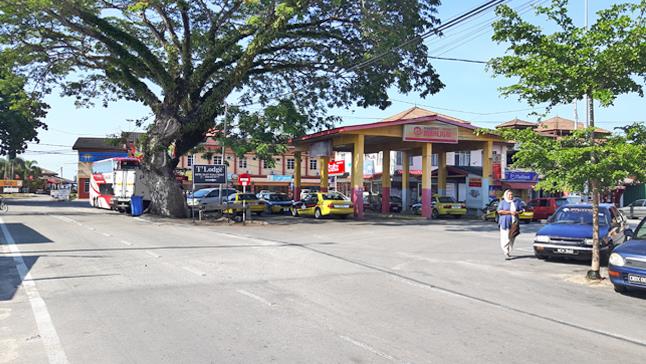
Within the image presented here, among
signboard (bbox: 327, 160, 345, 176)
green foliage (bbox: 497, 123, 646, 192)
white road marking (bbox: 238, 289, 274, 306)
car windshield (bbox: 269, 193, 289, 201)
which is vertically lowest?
white road marking (bbox: 238, 289, 274, 306)

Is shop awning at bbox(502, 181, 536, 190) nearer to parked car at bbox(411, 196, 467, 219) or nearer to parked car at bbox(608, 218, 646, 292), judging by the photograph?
parked car at bbox(411, 196, 467, 219)

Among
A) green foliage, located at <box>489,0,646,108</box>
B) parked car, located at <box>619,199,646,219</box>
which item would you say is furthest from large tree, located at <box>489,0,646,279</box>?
parked car, located at <box>619,199,646,219</box>

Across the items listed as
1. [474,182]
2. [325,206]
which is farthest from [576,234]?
[474,182]

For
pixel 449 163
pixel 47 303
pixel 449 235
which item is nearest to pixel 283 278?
pixel 47 303

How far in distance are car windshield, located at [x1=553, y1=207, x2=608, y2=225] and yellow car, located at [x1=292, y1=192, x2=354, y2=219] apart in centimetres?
1611

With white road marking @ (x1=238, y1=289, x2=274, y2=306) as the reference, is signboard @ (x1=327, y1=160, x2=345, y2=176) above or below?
above

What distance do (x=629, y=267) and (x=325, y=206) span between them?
21441 millimetres

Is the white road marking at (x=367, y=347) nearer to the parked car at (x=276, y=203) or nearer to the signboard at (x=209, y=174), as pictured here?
the signboard at (x=209, y=174)

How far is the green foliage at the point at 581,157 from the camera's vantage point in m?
9.99

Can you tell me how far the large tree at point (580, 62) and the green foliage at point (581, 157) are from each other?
5cm

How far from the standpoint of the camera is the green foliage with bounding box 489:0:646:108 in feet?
33.5

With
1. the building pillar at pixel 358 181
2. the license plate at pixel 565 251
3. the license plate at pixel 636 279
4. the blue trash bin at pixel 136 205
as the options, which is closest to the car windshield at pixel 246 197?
the blue trash bin at pixel 136 205

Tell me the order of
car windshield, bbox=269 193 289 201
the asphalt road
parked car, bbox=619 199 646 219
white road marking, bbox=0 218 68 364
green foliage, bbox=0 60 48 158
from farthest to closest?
green foliage, bbox=0 60 48 158, parked car, bbox=619 199 646 219, car windshield, bbox=269 193 289 201, the asphalt road, white road marking, bbox=0 218 68 364

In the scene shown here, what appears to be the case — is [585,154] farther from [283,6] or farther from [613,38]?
[283,6]
